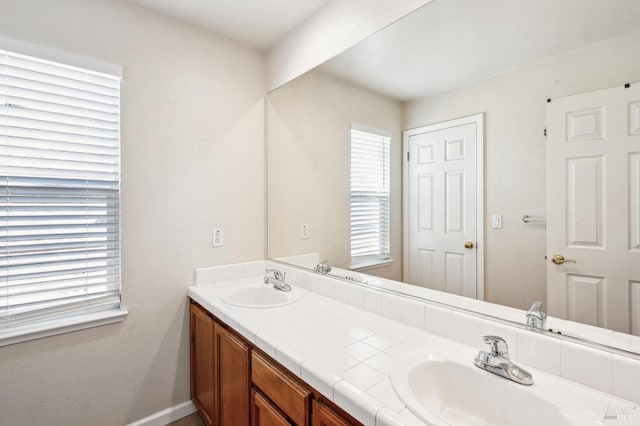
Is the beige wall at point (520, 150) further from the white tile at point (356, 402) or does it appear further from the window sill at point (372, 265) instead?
the white tile at point (356, 402)

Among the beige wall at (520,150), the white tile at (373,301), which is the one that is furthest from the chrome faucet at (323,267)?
the beige wall at (520,150)

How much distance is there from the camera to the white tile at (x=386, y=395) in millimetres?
797

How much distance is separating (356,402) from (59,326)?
5.17ft

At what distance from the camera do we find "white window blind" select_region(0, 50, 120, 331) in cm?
147

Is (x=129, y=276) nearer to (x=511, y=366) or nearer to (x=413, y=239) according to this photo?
(x=413, y=239)

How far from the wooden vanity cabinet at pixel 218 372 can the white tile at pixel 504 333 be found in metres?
0.94

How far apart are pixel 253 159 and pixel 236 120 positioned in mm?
290

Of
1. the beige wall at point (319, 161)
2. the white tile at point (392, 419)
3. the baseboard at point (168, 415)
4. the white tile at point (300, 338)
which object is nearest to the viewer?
the white tile at point (392, 419)

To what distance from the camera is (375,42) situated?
1521 millimetres

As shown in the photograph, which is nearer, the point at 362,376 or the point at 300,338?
the point at 362,376

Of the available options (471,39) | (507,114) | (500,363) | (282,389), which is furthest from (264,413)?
(471,39)

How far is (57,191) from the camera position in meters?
1.58

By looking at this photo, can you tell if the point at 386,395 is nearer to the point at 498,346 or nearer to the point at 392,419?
the point at 392,419

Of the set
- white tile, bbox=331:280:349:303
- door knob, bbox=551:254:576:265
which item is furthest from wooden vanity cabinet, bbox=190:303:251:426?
door knob, bbox=551:254:576:265
